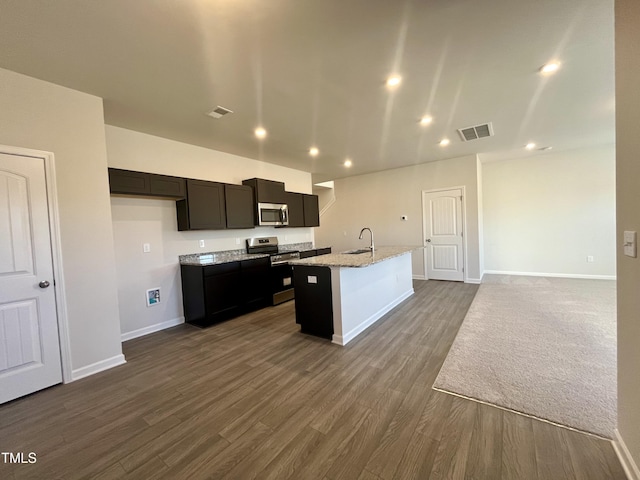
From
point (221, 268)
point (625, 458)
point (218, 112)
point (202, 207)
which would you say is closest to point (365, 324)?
point (221, 268)

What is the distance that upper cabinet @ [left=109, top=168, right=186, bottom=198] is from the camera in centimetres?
312

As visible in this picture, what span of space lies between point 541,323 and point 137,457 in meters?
4.22

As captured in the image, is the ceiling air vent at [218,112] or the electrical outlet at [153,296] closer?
the ceiling air vent at [218,112]

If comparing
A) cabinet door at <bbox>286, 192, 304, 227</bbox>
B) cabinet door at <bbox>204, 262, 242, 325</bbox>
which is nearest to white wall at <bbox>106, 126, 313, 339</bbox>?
cabinet door at <bbox>204, 262, 242, 325</bbox>

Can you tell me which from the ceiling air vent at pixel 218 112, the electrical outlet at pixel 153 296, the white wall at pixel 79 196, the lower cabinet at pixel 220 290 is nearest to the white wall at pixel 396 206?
the lower cabinet at pixel 220 290

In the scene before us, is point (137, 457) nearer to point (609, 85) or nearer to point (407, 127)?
point (407, 127)

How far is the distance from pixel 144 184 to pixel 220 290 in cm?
166

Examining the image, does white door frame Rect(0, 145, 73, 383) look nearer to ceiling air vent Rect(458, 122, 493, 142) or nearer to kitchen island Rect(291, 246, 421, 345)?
kitchen island Rect(291, 246, 421, 345)

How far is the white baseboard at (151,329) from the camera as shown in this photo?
3.39m

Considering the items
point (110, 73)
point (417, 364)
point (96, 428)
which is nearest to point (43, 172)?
point (110, 73)

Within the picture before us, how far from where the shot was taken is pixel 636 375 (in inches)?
50.3

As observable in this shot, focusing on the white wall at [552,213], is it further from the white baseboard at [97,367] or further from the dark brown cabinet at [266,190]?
the white baseboard at [97,367]

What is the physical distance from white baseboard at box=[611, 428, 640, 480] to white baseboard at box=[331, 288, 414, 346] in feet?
6.69

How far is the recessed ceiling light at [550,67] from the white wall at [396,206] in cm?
318
